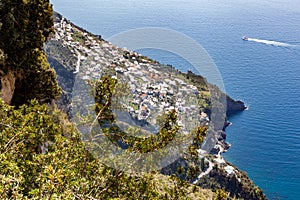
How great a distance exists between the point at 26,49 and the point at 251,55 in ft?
165

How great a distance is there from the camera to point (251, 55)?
53.2 metres

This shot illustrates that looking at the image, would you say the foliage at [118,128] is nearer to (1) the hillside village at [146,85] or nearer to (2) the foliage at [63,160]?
(2) the foliage at [63,160]

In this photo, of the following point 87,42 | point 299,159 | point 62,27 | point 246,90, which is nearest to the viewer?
point 299,159

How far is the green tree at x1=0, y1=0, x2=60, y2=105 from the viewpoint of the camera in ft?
21.5

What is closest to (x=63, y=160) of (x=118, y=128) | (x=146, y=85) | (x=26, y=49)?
(x=118, y=128)

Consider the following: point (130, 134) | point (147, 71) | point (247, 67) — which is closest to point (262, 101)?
point (247, 67)

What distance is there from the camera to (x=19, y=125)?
14.2 ft

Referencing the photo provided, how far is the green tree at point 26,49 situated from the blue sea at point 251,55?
19.8 feet

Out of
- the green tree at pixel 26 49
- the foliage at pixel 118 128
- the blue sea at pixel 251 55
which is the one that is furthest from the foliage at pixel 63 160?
the blue sea at pixel 251 55

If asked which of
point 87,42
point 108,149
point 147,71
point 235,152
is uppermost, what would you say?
point 87,42

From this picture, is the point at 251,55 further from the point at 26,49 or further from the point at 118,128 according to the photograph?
the point at 118,128

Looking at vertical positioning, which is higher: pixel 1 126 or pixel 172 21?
pixel 172 21

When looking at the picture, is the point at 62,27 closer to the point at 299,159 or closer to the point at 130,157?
the point at 299,159

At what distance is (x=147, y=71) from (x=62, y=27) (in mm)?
28507
